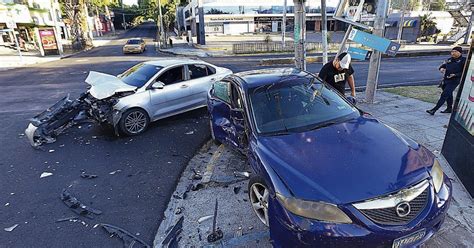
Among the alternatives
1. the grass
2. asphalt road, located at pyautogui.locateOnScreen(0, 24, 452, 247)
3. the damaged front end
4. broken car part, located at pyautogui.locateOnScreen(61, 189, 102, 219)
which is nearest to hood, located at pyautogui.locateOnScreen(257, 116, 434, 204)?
asphalt road, located at pyautogui.locateOnScreen(0, 24, 452, 247)

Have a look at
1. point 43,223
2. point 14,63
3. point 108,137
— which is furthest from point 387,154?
point 14,63

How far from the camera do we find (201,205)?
382 centimetres

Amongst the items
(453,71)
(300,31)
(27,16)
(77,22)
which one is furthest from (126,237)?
(27,16)

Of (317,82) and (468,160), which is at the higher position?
(317,82)

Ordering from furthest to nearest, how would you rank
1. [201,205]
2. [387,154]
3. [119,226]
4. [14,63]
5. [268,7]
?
1. [268,7]
2. [14,63]
3. [201,205]
4. [119,226]
5. [387,154]

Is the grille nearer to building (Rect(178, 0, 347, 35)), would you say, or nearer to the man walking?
the man walking

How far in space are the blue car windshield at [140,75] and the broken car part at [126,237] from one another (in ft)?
12.3

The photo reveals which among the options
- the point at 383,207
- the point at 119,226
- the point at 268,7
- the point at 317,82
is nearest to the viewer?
the point at 383,207

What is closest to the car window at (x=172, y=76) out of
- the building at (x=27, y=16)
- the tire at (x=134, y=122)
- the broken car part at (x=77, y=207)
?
the tire at (x=134, y=122)

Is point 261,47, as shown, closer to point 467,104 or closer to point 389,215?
point 467,104

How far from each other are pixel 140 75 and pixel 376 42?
566cm

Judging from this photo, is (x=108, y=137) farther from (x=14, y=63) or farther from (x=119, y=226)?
(x=14, y=63)

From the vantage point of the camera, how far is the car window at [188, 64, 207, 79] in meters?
7.07

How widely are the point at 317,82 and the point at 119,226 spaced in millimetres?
3327
